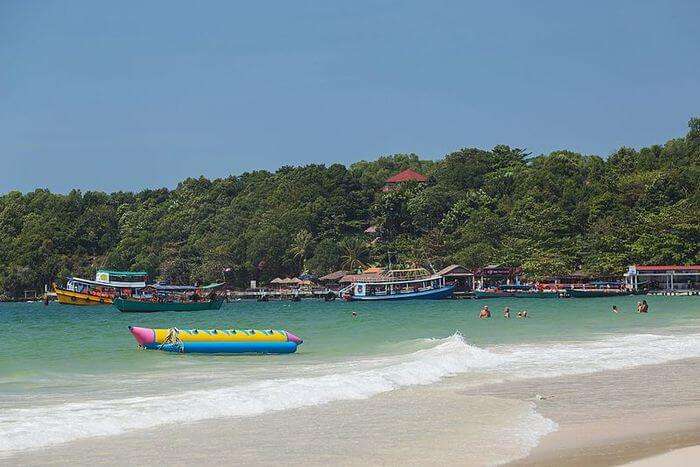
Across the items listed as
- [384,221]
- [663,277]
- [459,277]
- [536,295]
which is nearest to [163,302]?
[536,295]

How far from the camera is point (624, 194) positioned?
10344 cm

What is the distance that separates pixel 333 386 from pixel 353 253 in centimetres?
9374

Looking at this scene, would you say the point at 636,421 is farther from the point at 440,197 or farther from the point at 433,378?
the point at 440,197

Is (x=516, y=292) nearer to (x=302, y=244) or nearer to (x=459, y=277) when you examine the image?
(x=459, y=277)

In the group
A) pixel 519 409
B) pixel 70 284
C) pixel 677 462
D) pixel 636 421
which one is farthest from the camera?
pixel 70 284

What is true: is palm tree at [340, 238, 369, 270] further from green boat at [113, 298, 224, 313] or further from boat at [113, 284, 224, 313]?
green boat at [113, 298, 224, 313]

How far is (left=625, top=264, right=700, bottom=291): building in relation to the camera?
92.2m

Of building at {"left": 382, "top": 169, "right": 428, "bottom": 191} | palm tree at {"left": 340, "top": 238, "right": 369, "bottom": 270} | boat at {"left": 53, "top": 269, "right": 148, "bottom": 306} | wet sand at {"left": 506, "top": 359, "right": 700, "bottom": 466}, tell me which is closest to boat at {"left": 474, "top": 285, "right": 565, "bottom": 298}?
palm tree at {"left": 340, "top": 238, "right": 369, "bottom": 270}

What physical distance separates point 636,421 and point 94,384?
11780 millimetres

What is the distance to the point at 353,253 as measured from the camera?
4390 inches

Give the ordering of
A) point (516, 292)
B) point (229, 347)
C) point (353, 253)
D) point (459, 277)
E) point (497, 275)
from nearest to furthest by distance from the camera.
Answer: point (229, 347), point (516, 292), point (459, 277), point (497, 275), point (353, 253)

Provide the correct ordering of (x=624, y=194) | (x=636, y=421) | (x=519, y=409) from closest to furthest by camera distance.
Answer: (x=636, y=421) → (x=519, y=409) → (x=624, y=194)

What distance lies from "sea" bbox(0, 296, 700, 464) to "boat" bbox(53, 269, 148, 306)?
1642 inches

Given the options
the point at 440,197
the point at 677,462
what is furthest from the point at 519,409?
the point at 440,197
